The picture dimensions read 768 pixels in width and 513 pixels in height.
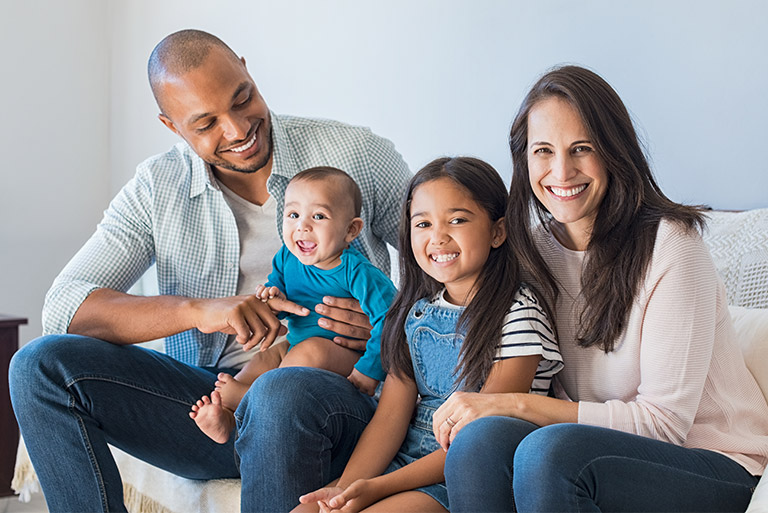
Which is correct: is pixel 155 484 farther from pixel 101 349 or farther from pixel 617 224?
pixel 617 224

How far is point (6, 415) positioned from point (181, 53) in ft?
4.82

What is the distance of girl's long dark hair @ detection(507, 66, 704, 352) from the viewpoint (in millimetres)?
1200

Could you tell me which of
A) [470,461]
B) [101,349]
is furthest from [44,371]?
[470,461]

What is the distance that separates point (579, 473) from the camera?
98 cm

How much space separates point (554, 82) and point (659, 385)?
47 cm

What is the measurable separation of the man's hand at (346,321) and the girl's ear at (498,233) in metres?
0.33

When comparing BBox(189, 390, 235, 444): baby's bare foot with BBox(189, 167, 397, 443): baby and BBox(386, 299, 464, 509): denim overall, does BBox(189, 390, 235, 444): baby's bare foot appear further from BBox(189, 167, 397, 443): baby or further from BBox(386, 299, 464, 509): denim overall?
BBox(386, 299, 464, 509): denim overall

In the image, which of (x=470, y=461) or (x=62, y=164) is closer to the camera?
(x=470, y=461)

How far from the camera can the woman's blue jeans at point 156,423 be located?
128 cm

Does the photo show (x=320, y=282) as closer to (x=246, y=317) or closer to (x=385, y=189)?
(x=246, y=317)

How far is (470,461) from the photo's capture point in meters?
1.06

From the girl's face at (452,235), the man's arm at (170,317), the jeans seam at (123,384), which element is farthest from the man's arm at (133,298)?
the girl's face at (452,235)

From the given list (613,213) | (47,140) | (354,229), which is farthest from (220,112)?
(47,140)

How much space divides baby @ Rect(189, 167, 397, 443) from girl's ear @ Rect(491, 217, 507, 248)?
264 mm
